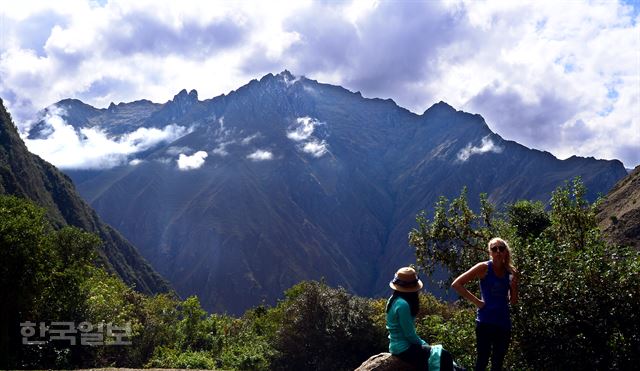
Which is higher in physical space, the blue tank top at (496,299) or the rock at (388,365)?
the blue tank top at (496,299)

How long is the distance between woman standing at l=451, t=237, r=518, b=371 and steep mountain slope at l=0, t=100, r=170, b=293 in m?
138

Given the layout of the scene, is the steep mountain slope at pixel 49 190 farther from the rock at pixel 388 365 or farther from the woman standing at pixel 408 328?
the woman standing at pixel 408 328

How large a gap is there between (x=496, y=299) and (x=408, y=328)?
5.95 feet

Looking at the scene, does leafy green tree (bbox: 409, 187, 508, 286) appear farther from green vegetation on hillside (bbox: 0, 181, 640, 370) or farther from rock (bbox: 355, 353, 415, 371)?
rock (bbox: 355, 353, 415, 371)

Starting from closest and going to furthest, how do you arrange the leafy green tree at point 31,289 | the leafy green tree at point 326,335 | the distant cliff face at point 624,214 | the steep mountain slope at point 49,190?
the leafy green tree at point 31,289, the leafy green tree at point 326,335, the distant cliff face at point 624,214, the steep mountain slope at point 49,190

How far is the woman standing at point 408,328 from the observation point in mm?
8570

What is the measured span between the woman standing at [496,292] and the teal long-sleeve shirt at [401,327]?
4.00ft

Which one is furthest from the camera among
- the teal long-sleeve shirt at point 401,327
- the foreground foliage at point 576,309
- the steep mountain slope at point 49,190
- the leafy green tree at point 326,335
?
the steep mountain slope at point 49,190

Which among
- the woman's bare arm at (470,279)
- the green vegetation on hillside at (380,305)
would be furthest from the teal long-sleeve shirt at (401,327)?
the green vegetation on hillside at (380,305)

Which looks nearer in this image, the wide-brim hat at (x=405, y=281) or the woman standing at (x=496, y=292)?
the wide-brim hat at (x=405, y=281)

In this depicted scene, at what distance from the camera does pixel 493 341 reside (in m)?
9.48

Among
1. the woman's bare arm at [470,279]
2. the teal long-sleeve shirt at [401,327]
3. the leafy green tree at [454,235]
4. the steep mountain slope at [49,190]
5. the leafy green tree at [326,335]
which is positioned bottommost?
the leafy green tree at [326,335]

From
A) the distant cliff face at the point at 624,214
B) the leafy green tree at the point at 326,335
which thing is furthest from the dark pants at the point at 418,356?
the distant cliff face at the point at 624,214

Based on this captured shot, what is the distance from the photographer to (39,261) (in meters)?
23.0
